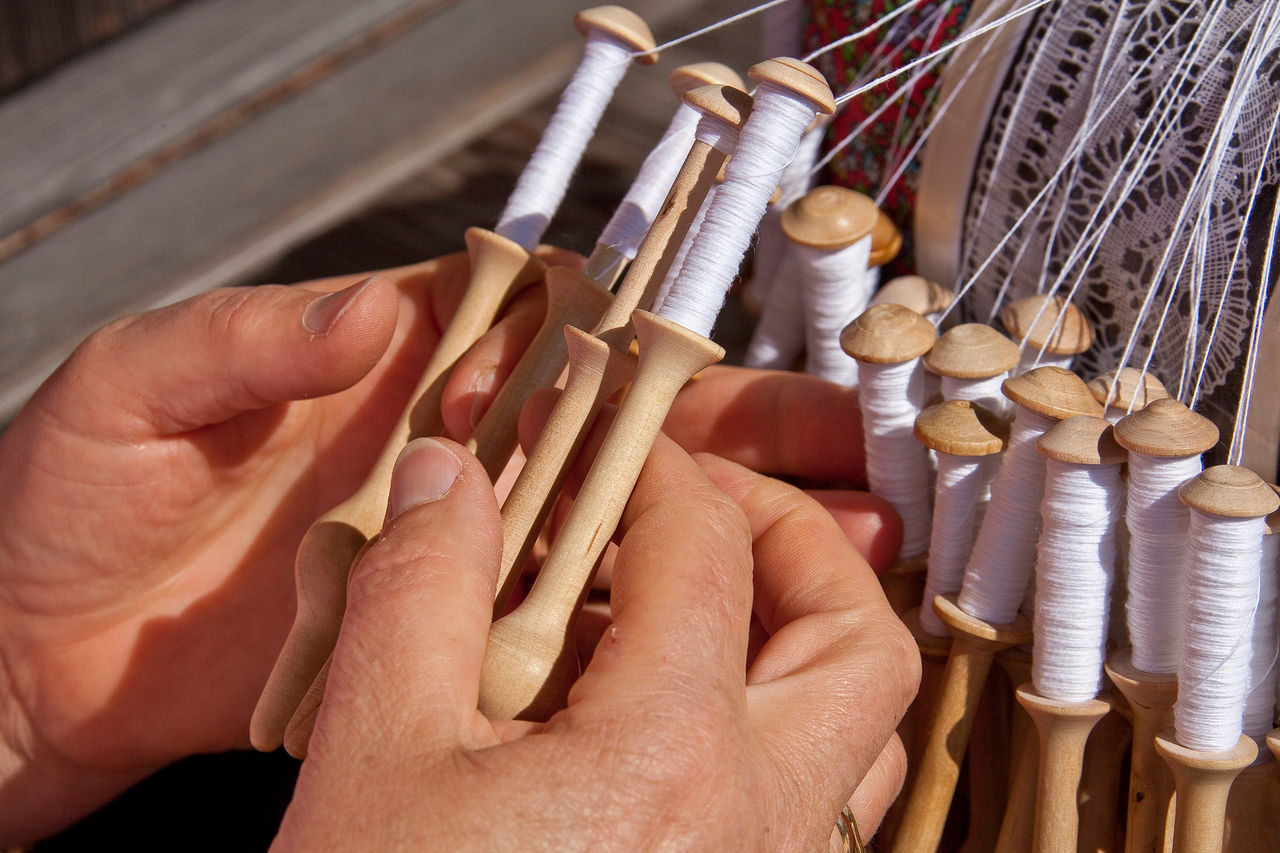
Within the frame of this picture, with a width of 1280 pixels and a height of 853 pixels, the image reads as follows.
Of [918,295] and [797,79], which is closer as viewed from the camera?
[797,79]

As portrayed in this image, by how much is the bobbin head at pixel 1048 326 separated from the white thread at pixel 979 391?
0.13 ft

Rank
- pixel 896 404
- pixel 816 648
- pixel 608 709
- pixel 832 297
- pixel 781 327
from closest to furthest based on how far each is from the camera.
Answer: pixel 608 709, pixel 816 648, pixel 896 404, pixel 832 297, pixel 781 327

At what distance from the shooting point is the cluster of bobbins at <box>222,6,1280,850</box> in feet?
1.44

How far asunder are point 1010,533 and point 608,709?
0.81ft

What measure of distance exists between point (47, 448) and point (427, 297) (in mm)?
254

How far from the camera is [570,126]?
0.62 m

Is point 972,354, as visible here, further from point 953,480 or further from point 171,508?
point 171,508

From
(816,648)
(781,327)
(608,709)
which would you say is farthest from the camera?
(781,327)

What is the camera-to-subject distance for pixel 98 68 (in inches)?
47.1

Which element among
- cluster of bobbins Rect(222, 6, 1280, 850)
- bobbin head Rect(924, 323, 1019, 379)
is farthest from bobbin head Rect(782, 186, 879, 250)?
bobbin head Rect(924, 323, 1019, 379)

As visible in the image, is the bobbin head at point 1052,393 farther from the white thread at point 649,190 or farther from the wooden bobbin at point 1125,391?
the white thread at point 649,190

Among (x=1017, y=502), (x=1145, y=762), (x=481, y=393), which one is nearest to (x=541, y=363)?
(x=481, y=393)

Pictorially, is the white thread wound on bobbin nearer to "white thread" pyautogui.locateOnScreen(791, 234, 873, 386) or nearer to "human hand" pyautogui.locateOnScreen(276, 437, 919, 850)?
"human hand" pyautogui.locateOnScreen(276, 437, 919, 850)

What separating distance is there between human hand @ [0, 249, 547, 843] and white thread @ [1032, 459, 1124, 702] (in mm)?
340
